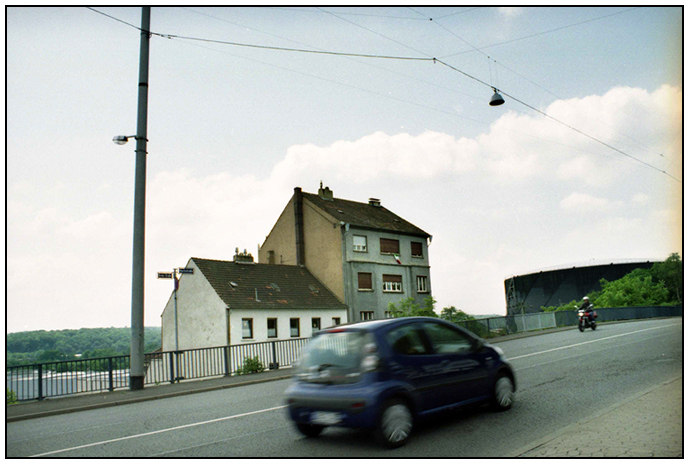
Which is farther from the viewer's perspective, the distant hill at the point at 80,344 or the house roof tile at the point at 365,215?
the house roof tile at the point at 365,215

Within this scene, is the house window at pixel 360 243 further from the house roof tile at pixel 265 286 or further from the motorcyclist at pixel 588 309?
the motorcyclist at pixel 588 309

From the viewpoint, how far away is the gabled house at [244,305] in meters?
34.9

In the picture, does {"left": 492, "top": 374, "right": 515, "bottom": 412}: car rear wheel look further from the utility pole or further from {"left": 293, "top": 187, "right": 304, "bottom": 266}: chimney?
{"left": 293, "top": 187, "right": 304, "bottom": 266}: chimney

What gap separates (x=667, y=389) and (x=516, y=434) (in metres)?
3.39

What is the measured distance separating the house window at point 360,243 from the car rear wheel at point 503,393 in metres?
34.1

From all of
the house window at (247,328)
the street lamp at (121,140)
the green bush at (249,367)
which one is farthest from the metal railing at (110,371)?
the house window at (247,328)

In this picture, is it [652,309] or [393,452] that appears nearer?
[393,452]

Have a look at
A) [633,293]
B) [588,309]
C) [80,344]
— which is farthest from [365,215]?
[633,293]

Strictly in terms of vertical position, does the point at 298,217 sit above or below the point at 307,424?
above

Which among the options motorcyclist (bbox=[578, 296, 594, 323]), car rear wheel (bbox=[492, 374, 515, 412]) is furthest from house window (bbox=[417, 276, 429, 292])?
car rear wheel (bbox=[492, 374, 515, 412])

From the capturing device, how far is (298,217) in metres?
44.3

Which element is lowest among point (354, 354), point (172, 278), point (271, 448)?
point (271, 448)

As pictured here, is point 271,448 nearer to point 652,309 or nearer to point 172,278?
point 172,278
